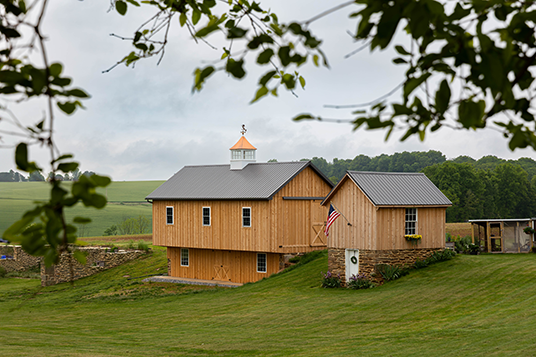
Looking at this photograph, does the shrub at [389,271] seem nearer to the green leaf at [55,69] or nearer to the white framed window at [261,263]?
the white framed window at [261,263]

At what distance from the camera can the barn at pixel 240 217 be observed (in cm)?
2602

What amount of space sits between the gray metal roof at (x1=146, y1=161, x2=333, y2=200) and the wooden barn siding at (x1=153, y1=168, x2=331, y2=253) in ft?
1.25

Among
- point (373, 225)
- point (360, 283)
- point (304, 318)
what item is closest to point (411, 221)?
point (373, 225)

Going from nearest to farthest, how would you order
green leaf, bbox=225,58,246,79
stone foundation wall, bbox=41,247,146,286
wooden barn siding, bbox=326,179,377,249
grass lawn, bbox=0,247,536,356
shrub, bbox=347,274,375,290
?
green leaf, bbox=225,58,246,79, grass lawn, bbox=0,247,536,356, shrub, bbox=347,274,375,290, wooden barn siding, bbox=326,179,377,249, stone foundation wall, bbox=41,247,146,286

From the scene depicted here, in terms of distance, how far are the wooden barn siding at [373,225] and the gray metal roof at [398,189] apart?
0.28 m

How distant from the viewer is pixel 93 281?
103 feet

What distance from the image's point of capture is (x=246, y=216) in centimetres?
2648

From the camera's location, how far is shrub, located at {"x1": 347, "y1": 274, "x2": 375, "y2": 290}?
20.0 metres

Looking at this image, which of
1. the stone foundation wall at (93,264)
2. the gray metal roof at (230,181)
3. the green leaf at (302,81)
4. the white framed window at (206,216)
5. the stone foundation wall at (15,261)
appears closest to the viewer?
the green leaf at (302,81)

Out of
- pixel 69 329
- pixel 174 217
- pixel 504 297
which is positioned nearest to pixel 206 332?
pixel 69 329

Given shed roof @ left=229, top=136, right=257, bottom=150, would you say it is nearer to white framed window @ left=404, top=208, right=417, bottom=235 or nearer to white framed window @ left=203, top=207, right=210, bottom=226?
white framed window @ left=203, top=207, right=210, bottom=226

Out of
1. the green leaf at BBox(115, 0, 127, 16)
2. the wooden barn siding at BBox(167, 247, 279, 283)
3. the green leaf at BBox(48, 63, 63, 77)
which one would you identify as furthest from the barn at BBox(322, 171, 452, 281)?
the green leaf at BBox(48, 63, 63, 77)

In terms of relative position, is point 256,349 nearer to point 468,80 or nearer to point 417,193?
point 468,80

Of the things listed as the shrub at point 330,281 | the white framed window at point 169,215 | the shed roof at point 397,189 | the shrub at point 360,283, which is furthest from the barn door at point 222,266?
the shrub at point 360,283
